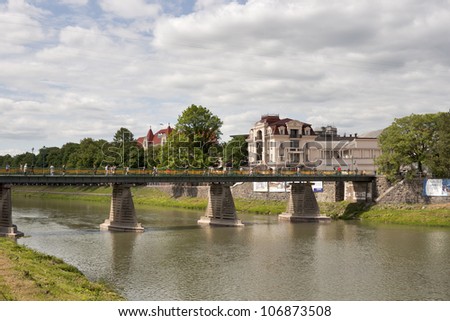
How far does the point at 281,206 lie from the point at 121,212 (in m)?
37.8

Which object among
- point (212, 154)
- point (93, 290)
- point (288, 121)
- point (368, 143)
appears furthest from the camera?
point (288, 121)

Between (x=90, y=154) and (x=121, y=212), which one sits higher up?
(x=90, y=154)

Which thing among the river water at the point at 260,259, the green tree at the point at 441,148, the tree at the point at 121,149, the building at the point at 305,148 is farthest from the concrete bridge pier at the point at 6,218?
the building at the point at 305,148

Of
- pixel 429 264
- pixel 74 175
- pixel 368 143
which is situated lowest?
pixel 429 264

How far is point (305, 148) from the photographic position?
13062 cm

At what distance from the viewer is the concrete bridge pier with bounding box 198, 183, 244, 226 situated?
74.9m

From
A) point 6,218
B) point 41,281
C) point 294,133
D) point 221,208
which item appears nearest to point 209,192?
point 221,208

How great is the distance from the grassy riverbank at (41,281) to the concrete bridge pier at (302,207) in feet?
163

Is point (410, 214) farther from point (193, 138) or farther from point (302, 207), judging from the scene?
point (193, 138)

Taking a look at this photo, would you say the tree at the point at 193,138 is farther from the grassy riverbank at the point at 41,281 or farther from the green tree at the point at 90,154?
the grassy riverbank at the point at 41,281

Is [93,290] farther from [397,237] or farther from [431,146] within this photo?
[431,146]

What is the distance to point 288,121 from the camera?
133 meters

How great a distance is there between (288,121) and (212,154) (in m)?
31.3

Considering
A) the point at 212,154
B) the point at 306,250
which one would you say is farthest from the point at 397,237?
the point at 212,154
